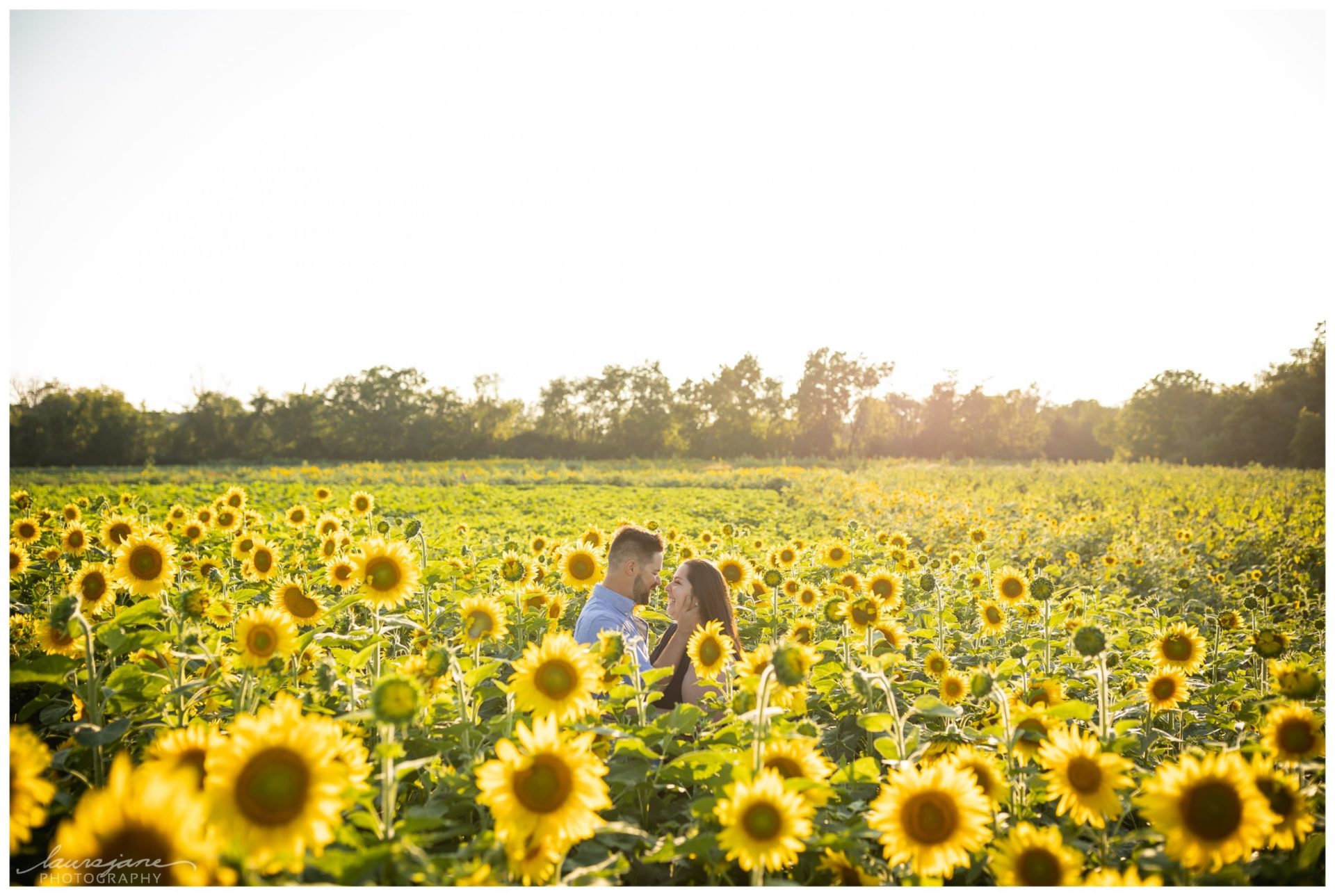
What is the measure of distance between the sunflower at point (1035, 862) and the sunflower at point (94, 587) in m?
3.43

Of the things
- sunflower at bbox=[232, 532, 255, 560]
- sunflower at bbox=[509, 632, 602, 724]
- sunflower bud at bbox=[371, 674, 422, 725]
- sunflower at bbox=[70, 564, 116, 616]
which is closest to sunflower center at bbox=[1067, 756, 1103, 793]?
sunflower at bbox=[509, 632, 602, 724]

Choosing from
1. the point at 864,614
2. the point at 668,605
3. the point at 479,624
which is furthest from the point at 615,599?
the point at 479,624

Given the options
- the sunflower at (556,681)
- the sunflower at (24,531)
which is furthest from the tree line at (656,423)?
the sunflower at (556,681)

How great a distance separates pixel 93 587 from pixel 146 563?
0.31m

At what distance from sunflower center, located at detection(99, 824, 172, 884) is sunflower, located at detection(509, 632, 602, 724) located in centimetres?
95

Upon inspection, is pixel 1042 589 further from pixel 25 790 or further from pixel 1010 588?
pixel 25 790

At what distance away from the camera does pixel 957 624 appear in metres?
4.73

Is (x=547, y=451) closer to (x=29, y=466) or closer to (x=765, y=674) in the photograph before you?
(x=29, y=466)

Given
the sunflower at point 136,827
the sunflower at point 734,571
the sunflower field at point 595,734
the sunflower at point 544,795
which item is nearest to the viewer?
the sunflower at point 136,827

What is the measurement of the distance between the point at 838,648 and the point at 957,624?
5.65 ft

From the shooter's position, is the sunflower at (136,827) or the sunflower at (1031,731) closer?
the sunflower at (136,827)

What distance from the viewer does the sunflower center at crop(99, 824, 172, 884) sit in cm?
110

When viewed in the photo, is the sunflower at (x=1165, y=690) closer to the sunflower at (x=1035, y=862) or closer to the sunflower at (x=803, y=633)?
the sunflower at (x=803, y=633)

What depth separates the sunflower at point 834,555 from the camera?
5.19 metres
